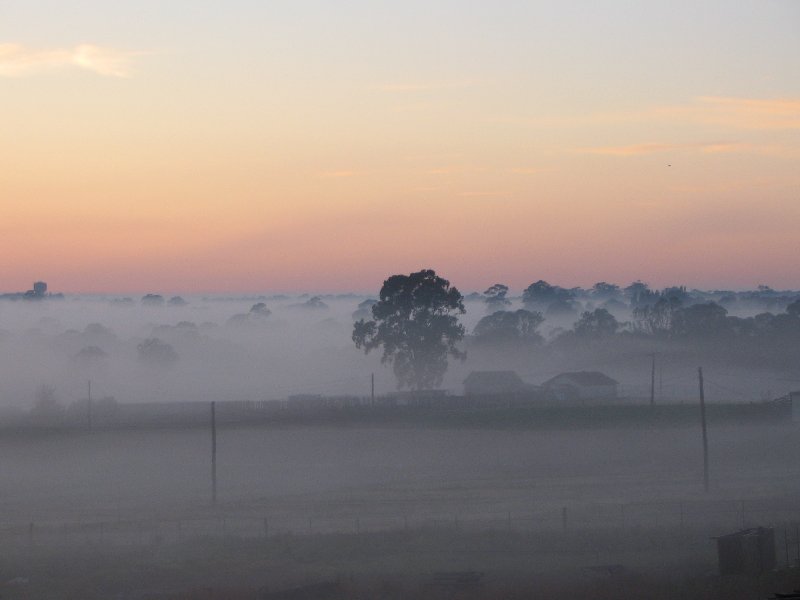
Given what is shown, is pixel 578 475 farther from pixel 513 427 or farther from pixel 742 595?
pixel 742 595

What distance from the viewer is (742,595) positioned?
2883 cm

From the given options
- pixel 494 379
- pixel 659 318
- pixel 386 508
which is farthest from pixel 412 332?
pixel 659 318

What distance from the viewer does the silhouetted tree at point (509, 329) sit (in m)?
150

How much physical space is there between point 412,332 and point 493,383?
802 centimetres

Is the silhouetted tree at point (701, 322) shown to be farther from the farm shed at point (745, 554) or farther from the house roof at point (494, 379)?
A: the farm shed at point (745, 554)

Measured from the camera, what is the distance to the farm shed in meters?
32.3

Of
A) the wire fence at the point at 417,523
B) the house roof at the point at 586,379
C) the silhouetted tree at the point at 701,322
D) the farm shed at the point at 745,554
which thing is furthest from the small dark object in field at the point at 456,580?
the silhouetted tree at the point at 701,322

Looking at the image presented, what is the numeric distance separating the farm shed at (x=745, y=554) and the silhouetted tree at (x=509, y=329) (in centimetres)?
11636

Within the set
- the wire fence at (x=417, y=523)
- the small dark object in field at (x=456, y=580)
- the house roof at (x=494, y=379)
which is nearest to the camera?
the small dark object in field at (x=456, y=580)

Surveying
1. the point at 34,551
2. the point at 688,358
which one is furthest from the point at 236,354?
the point at 34,551

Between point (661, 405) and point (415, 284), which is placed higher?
point (415, 284)

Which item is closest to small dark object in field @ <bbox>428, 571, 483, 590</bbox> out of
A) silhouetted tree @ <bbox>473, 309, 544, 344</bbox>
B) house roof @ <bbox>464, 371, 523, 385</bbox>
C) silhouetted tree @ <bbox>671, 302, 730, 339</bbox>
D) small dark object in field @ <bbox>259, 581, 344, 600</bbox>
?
small dark object in field @ <bbox>259, 581, 344, 600</bbox>

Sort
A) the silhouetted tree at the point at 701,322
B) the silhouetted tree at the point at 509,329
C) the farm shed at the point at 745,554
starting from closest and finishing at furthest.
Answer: the farm shed at the point at 745,554, the silhouetted tree at the point at 701,322, the silhouetted tree at the point at 509,329

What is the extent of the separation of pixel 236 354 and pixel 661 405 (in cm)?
10694
